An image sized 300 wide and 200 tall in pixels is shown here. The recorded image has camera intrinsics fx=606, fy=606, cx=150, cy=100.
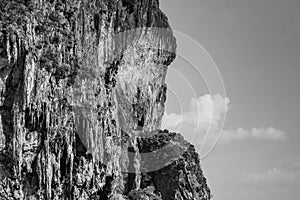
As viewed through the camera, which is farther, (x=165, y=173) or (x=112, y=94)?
(x=165, y=173)

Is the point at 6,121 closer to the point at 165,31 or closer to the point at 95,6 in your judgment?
the point at 95,6

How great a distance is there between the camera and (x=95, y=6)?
63156 mm

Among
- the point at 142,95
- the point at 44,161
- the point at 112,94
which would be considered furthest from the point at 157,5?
the point at 44,161

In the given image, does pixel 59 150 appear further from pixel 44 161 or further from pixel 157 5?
pixel 157 5

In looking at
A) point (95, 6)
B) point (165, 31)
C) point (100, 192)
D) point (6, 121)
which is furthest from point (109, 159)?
point (165, 31)

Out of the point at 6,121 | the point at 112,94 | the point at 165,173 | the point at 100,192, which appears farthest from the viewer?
the point at 165,173

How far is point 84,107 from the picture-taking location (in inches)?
2266

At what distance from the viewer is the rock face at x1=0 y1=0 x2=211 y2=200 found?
173 feet

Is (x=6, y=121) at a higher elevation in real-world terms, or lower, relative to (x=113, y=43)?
lower

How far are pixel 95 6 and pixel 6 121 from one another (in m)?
17.1

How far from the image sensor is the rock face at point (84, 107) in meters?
52.8

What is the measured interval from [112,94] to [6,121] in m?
13.2

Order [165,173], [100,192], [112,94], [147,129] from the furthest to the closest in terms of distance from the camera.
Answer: [147,129], [165,173], [112,94], [100,192]

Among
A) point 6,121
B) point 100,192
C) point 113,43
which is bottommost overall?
point 100,192
